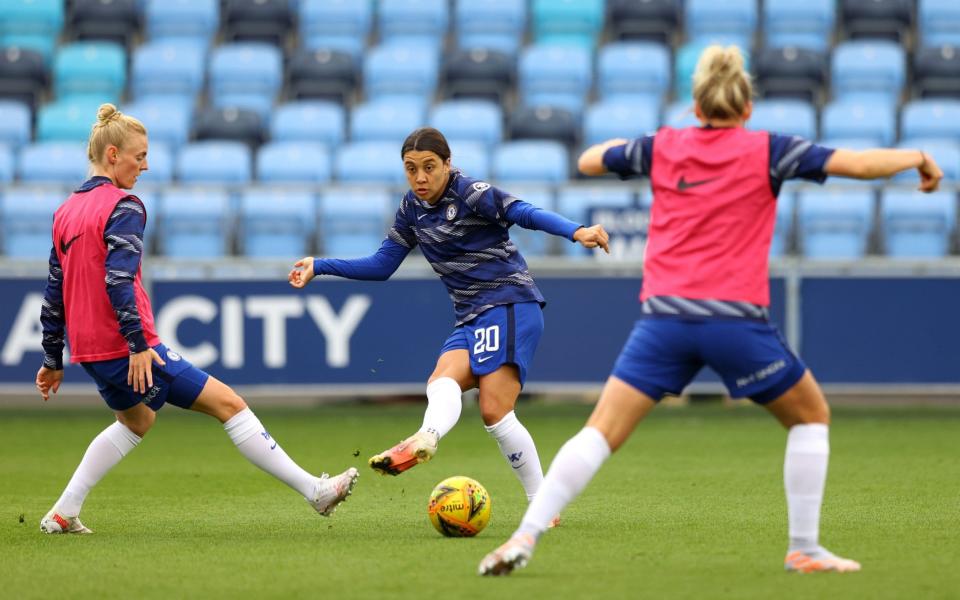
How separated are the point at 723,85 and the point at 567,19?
1324cm

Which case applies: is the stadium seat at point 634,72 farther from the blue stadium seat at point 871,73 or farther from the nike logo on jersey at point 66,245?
the nike logo on jersey at point 66,245

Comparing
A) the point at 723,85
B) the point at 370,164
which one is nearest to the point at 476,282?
the point at 723,85

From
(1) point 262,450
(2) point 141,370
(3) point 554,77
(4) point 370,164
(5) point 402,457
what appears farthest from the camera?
(3) point 554,77

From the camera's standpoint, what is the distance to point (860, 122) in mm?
16047

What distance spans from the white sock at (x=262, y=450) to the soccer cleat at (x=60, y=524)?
89 cm

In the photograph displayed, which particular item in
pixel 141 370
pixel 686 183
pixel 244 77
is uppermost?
pixel 244 77

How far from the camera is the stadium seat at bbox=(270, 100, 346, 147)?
16969 mm

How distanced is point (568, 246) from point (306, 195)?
2.59 m

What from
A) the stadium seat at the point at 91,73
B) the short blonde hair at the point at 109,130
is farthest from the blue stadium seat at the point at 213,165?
the short blonde hair at the point at 109,130

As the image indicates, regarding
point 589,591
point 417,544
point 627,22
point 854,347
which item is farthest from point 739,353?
point 627,22

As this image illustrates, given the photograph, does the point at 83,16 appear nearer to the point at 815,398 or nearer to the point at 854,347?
the point at 854,347

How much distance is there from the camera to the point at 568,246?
14.3m

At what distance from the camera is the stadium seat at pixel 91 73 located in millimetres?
18109

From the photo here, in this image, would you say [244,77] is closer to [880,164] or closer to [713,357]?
[713,357]
